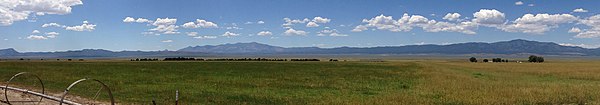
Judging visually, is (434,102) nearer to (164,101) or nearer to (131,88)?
(164,101)

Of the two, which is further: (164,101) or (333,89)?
(333,89)

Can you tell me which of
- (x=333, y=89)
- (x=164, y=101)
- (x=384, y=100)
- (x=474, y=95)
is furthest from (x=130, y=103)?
(x=474, y=95)

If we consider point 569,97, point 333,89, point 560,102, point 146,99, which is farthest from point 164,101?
point 569,97

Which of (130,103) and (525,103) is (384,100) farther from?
(130,103)

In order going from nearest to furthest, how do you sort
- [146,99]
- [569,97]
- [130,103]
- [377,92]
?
[130,103] → [146,99] → [569,97] → [377,92]

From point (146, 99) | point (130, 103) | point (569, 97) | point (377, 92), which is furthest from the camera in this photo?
point (377, 92)

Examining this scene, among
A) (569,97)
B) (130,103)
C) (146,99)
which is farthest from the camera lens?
(569,97)

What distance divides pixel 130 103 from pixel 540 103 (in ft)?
57.3

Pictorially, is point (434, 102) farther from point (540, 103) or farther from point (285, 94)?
point (285, 94)

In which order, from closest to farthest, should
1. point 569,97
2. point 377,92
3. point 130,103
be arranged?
point 130,103
point 569,97
point 377,92

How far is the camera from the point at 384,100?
987 inches

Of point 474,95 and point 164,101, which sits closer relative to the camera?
point 164,101

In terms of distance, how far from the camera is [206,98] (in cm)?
2520

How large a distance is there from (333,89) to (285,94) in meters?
4.76
